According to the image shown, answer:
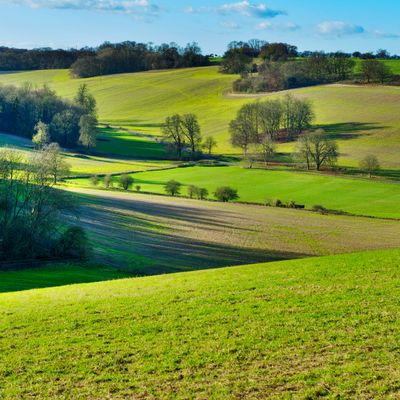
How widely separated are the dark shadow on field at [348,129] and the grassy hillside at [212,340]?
95.8 metres

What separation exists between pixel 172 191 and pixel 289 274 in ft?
172

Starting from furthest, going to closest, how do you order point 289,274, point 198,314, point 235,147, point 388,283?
point 235,147 < point 289,274 < point 388,283 < point 198,314

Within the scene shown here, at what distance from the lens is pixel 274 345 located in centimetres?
1490

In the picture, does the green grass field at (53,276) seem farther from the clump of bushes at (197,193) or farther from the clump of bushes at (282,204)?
the clump of bushes at (197,193)

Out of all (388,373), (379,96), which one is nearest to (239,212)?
(388,373)

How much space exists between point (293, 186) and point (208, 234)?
35.2 metres

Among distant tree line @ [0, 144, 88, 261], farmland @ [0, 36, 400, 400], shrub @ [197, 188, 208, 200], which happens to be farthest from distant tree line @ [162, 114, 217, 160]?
distant tree line @ [0, 144, 88, 261]

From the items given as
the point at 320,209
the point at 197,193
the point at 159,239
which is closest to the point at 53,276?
the point at 159,239

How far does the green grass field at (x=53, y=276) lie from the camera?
29941 millimetres

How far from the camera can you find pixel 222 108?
155 m

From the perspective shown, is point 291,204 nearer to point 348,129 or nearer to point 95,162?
point 95,162

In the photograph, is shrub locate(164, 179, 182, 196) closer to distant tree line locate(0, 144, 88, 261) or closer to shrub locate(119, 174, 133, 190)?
shrub locate(119, 174, 133, 190)

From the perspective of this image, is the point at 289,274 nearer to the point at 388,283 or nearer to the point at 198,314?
the point at 388,283

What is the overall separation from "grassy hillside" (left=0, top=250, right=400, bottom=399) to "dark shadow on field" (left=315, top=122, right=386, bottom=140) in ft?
314
